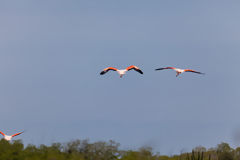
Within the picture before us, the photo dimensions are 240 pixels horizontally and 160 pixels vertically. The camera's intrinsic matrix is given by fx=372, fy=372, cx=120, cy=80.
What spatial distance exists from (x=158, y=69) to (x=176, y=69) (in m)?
1.84

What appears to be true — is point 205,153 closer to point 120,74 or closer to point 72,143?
point 120,74

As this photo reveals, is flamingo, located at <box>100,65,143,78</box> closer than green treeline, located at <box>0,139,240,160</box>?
No

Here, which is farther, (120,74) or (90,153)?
(120,74)

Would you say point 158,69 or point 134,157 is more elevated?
point 158,69

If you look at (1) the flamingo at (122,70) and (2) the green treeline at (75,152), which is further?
(1) the flamingo at (122,70)

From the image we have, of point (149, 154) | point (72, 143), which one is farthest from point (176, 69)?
point (72, 143)

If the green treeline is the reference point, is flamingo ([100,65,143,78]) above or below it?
above

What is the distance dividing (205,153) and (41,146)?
14.9m

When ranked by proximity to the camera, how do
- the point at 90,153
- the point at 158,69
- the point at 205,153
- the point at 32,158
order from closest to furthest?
Result: 1. the point at 32,158
2. the point at 90,153
3. the point at 205,153
4. the point at 158,69

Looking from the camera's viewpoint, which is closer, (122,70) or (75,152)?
(75,152)

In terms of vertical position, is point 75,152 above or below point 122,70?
below

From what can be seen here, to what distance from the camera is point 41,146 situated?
2412 centimetres

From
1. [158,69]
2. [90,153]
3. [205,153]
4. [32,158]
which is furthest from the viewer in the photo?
[158,69]

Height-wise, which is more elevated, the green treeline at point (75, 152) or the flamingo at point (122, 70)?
the flamingo at point (122, 70)
